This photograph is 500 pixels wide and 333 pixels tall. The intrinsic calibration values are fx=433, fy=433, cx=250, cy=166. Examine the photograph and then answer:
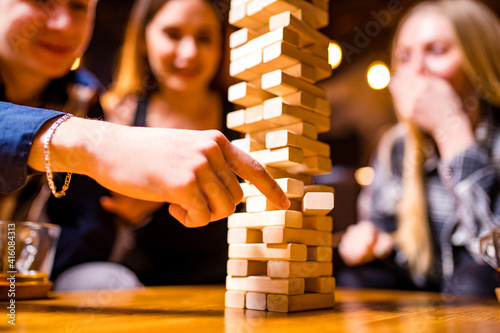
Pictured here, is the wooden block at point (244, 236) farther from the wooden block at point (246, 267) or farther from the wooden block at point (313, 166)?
the wooden block at point (313, 166)

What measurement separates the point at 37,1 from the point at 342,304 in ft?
5.45

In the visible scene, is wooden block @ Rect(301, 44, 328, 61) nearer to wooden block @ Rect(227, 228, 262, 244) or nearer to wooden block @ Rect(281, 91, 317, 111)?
wooden block @ Rect(281, 91, 317, 111)

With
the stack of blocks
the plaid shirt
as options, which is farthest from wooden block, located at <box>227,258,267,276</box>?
the plaid shirt

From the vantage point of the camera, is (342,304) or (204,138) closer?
(204,138)

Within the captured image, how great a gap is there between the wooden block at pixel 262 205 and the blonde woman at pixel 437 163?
4.40 feet

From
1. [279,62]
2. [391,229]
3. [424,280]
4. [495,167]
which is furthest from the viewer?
[391,229]

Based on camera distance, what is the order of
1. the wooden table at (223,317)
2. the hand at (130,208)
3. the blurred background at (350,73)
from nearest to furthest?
the wooden table at (223,317) → the hand at (130,208) → the blurred background at (350,73)

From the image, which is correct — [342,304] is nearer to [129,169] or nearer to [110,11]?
[129,169]

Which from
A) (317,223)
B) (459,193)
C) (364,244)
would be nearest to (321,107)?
(317,223)

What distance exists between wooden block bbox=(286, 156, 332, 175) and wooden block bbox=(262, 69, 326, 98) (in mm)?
178

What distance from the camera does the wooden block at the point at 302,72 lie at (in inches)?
42.8

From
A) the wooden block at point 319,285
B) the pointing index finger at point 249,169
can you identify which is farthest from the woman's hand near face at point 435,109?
the pointing index finger at point 249,169

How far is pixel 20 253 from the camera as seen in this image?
3.98 ft

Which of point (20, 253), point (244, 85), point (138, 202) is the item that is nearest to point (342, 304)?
point (244, 85)
